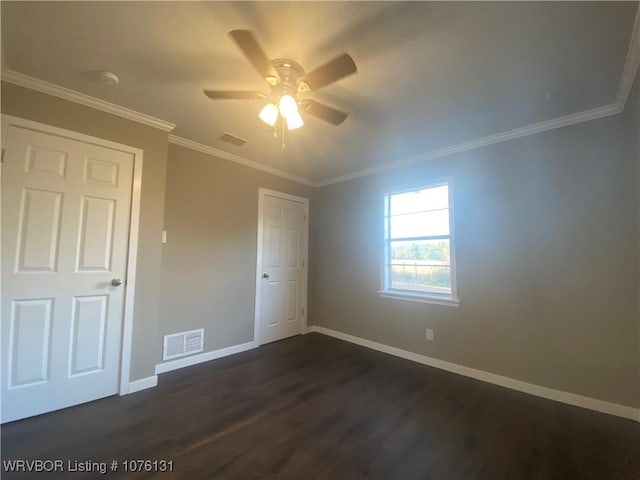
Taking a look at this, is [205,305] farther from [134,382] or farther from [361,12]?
[361,12]

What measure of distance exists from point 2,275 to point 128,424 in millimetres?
1382

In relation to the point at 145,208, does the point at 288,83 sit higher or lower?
higher

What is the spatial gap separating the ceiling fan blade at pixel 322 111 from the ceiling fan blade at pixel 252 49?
0.34 m

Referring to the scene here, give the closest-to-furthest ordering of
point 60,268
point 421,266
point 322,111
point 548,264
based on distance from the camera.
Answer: point 322,111, point 60,268, point 548,264, point 421,266

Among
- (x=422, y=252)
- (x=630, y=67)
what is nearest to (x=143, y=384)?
(x=422, y=252)

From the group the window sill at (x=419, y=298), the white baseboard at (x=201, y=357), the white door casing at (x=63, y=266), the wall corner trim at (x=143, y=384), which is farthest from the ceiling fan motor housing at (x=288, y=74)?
the white baseboard at (x=201, y=357)

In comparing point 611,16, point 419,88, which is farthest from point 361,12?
point 611,16

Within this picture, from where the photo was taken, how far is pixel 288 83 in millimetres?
1775

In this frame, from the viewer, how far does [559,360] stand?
93.4 inches

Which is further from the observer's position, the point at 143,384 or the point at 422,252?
the point at 422,252

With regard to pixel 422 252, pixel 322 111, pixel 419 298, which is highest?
pixel 322 111

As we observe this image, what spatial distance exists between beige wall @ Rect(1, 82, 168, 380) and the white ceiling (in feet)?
0.72

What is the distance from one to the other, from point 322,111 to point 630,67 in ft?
6.70

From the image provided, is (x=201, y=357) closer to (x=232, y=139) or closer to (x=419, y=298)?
(x=232, y=139)
